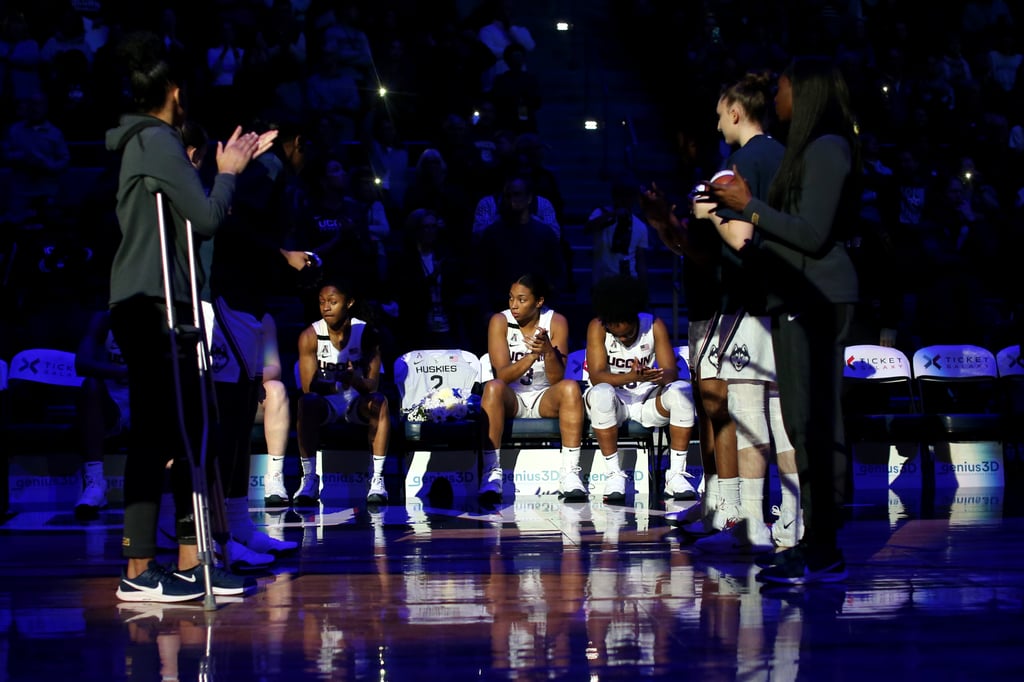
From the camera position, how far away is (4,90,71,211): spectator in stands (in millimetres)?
12461

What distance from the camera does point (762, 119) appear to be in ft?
20.2

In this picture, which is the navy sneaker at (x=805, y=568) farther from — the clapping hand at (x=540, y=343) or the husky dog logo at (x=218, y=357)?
the clapping hand at (x=540, y=343)

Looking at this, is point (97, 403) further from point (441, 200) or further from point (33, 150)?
point (33, 150)

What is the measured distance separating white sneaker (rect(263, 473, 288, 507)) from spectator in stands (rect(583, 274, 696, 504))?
215 centimetres

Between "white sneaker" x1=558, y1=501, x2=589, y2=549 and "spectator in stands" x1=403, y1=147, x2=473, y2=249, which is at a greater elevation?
"spectator in stands" x1=403, y1=147, x2=473, y2=249

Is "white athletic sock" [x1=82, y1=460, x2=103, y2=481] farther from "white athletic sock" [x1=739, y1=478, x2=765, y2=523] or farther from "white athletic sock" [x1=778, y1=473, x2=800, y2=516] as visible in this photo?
"white athletic sock" [x1=778, y1=473, x2=800, y2=516]

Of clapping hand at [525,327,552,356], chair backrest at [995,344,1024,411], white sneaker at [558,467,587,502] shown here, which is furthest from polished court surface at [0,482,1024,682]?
chair backrest at [995,344,1024,411]

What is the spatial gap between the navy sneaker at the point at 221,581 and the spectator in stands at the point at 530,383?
410cm

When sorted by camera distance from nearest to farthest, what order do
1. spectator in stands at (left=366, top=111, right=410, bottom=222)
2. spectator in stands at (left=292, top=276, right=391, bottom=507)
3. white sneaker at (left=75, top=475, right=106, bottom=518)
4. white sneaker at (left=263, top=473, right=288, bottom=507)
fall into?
white sneaker at (left=75, top=475, right=106, bottom=518), white sneaker at (left=263, top=473, right=288, bottom=507), spectator in stands at (left=292, top=276, right=391, bottom=507), spectator in stands at (left=366, top=111, right=410, bottom=222)

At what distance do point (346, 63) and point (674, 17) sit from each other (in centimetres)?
401

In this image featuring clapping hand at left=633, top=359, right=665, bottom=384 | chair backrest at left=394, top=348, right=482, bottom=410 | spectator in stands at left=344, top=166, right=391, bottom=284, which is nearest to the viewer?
clapping hand at left=633, top=359, right=665, bottom=384

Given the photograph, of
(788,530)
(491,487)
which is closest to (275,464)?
(491,487)

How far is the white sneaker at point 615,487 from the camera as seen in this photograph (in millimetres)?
9297

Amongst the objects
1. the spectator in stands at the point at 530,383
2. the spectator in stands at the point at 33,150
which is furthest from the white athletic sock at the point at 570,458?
the spectator in stands at the point at 33,150
